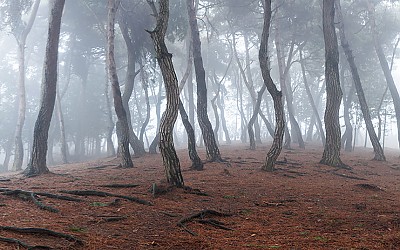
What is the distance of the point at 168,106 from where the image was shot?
8992mm

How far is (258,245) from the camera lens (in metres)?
4.64

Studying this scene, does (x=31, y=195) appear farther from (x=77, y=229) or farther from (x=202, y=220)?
(x=202, y=220)

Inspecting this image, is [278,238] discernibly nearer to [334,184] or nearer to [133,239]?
[133,239]

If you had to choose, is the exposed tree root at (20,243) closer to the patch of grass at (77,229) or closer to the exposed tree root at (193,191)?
the patch of grass at (77,229)

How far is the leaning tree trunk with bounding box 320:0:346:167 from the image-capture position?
47.5 feet

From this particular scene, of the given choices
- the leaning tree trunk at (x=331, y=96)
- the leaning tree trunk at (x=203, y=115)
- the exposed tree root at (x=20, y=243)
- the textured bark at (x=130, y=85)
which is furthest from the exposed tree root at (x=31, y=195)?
the textured bark at (x=130, y=85)

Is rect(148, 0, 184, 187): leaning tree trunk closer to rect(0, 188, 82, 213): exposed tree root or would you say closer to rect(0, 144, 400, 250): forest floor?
rect(0, 144, 400, 250): forest floor

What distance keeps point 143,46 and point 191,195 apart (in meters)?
16.2

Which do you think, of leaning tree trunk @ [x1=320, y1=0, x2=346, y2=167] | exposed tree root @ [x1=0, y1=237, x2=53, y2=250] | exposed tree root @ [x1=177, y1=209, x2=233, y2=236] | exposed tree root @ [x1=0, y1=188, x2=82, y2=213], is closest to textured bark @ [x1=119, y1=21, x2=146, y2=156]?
leaning tree trunk @ [x1=320, y1=0, x2=346, y2=167]

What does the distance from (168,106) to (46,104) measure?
20.0 feet

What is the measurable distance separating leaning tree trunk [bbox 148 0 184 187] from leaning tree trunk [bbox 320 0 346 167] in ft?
26.1

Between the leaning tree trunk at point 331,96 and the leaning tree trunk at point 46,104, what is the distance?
10.3m

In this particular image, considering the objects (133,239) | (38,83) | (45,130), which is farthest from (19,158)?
(38,83)

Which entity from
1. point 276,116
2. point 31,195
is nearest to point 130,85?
point 276,116
